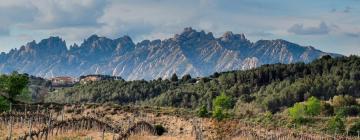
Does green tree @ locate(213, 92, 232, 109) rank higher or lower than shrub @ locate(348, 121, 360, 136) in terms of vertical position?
higher

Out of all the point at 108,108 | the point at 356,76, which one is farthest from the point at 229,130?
the point at 356,76

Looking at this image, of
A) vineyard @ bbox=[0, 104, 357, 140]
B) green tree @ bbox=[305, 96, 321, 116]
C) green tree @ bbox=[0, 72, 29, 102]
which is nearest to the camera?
vineyard @ bbox=[0, 104, 357, 140]

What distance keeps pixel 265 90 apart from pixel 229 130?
423 feet

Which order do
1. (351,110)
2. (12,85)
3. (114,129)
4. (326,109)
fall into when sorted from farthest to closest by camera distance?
(351,110) < (326,109) < (12,85) < (114,129)

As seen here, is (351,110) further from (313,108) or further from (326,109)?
(313,108)

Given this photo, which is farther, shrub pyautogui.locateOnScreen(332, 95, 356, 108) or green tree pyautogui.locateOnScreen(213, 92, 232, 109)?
green tree pyautogui.locateOnScreen(213, 92, 232, 109)

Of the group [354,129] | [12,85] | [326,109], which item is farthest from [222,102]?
[12,85]

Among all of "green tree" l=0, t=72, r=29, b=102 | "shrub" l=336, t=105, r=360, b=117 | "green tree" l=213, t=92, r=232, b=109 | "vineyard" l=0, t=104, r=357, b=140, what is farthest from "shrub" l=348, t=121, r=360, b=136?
"green tree" l=0, t=72, r=29, b=102

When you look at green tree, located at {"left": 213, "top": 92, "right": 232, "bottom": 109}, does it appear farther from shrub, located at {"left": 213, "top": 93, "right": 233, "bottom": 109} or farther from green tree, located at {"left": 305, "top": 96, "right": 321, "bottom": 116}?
green tree, located at {"left": 305, "top": 96, "right": 321, "bottom": 116}

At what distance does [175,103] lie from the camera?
604ft

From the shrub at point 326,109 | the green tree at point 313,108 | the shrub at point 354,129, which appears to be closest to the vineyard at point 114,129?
the shrub at point 354,129

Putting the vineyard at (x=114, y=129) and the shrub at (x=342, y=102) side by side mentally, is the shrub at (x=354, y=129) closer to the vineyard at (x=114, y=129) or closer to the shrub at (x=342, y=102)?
the vineyard at (x=114, y=129)

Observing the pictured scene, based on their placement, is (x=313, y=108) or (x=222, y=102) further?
(x=222, y=102)

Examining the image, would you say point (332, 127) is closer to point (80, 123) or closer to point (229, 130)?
point (229, 130)
